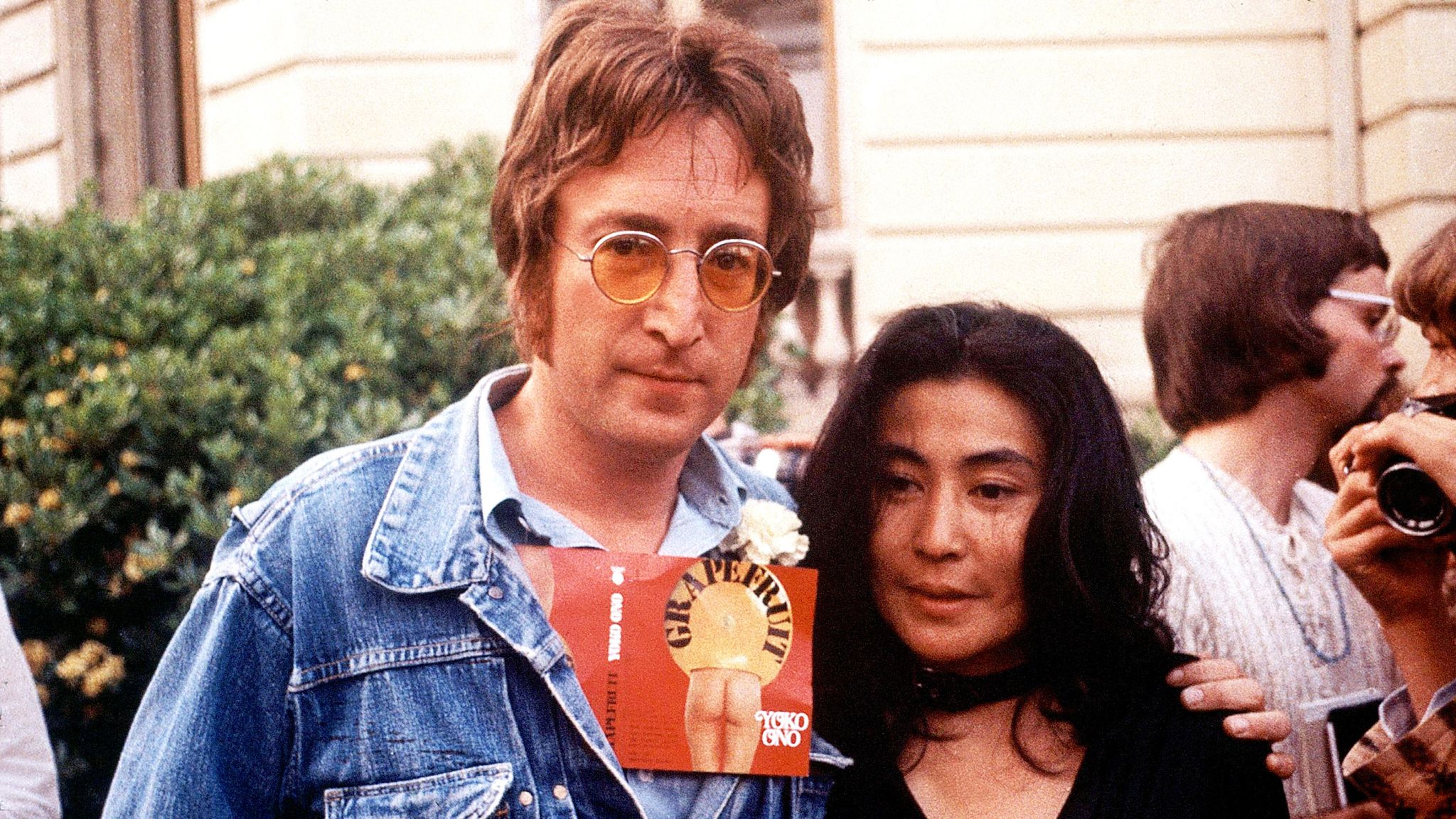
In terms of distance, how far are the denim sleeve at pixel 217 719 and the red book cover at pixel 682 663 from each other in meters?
0.39

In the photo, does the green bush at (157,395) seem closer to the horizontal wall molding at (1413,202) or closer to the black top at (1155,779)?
the black top at (1155,779)

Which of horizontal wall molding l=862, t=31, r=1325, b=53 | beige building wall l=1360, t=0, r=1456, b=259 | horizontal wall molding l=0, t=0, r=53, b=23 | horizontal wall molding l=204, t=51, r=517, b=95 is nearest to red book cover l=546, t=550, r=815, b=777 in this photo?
beige building wall l=1360, t=0, r=1456, b=259

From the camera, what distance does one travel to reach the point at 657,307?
2.15 m

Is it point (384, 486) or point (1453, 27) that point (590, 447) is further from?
point (1453, 27)

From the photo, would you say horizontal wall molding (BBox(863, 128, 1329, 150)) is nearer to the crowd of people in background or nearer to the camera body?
the crowd of people in background

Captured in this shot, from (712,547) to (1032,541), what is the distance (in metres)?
0.51

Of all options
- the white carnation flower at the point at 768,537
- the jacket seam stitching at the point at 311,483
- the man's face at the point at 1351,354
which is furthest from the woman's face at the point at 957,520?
the man's face at the point at 1351,354

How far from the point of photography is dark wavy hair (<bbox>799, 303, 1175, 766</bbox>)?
2.42 metres

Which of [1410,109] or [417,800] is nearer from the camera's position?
[417,800]

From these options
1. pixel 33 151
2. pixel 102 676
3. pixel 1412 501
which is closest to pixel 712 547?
pixel 1412 501

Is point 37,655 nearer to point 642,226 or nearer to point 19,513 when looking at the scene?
point 19,513

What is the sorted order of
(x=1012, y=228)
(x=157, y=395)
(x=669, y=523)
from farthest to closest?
(x=1012, y=228) → (x=157, y=395) → (x=669, y=523)

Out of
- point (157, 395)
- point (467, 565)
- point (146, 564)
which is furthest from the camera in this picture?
point (157, 395)

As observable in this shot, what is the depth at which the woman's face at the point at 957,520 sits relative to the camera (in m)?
2.38
